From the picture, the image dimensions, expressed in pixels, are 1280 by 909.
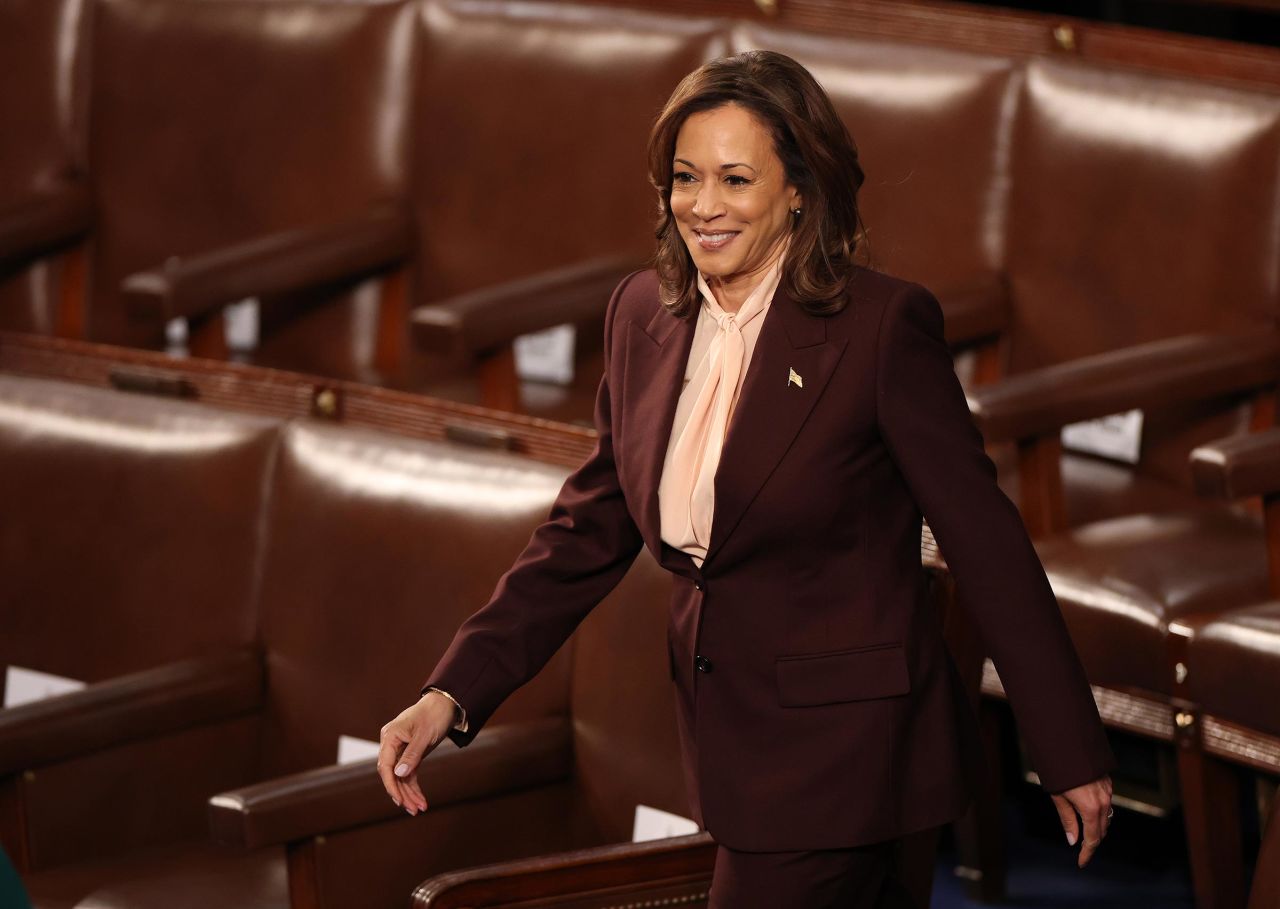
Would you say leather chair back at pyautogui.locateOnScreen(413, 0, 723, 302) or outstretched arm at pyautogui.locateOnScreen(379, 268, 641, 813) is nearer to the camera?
outstretched arm at pyautogui.locateOnScreen(379, 268, 641, 813)

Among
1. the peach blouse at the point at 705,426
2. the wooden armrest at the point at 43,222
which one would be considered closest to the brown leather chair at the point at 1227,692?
the peach blouse at the point at 705,426

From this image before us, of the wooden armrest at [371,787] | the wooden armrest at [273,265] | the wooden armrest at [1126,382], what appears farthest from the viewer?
the wooden armrest at [273,265]

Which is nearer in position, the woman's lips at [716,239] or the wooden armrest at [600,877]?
the woman's lips at [716,239]

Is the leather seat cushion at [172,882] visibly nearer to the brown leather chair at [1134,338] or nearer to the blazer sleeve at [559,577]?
the blazer sleeve at [559,577]

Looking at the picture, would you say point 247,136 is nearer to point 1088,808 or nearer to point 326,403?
point 326,403

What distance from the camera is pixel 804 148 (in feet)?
4.21

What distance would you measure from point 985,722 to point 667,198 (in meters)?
0.86

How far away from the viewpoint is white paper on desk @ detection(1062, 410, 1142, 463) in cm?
227

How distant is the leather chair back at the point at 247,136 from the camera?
2744 mm

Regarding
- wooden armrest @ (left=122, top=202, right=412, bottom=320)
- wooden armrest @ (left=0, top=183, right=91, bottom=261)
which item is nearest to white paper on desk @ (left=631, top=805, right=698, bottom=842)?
wooden armrest @ (left=122, top=202, right=412, bottom=320)

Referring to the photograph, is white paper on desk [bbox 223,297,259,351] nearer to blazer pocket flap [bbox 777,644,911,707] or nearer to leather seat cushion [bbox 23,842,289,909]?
leather seat cushion [bbox 23,842,289,909]

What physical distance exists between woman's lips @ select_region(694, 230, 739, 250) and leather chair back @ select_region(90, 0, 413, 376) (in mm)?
1464

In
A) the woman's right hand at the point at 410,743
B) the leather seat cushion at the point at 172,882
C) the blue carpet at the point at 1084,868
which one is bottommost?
the blue carpet at the point at 1084,868

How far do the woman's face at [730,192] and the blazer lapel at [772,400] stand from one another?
45 mm
